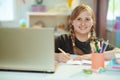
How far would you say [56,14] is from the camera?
3.49 metres

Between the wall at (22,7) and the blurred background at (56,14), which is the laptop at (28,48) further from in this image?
the wall at (22,7)

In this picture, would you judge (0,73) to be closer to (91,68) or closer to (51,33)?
(51,33)

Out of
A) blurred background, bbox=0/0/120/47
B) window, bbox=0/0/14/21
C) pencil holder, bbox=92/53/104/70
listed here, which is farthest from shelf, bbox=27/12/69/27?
pencil holder, bbox=92/53/104/70

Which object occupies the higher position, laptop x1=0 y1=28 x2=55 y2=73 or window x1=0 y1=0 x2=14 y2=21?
window x1=0 y1=0 x2=14 y2=21

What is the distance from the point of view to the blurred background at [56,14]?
340 cm

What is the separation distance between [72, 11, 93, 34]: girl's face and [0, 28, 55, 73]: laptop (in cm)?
66

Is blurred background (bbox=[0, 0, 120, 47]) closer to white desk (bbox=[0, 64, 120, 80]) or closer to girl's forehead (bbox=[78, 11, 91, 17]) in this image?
girl's forehead (bbox=[78, 11, 91, 17])

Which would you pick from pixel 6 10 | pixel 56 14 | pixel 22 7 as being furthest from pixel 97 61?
pixel 6 10

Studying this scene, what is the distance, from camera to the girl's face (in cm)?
163

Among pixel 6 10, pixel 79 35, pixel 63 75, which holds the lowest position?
pixel 63 75

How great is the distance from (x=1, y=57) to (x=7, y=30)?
143 mm

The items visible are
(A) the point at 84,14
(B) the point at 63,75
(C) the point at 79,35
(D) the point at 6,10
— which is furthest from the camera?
(D) the point at 6,10

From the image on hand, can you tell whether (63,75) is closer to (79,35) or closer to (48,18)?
(79,35)

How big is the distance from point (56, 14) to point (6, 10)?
3.20ft
